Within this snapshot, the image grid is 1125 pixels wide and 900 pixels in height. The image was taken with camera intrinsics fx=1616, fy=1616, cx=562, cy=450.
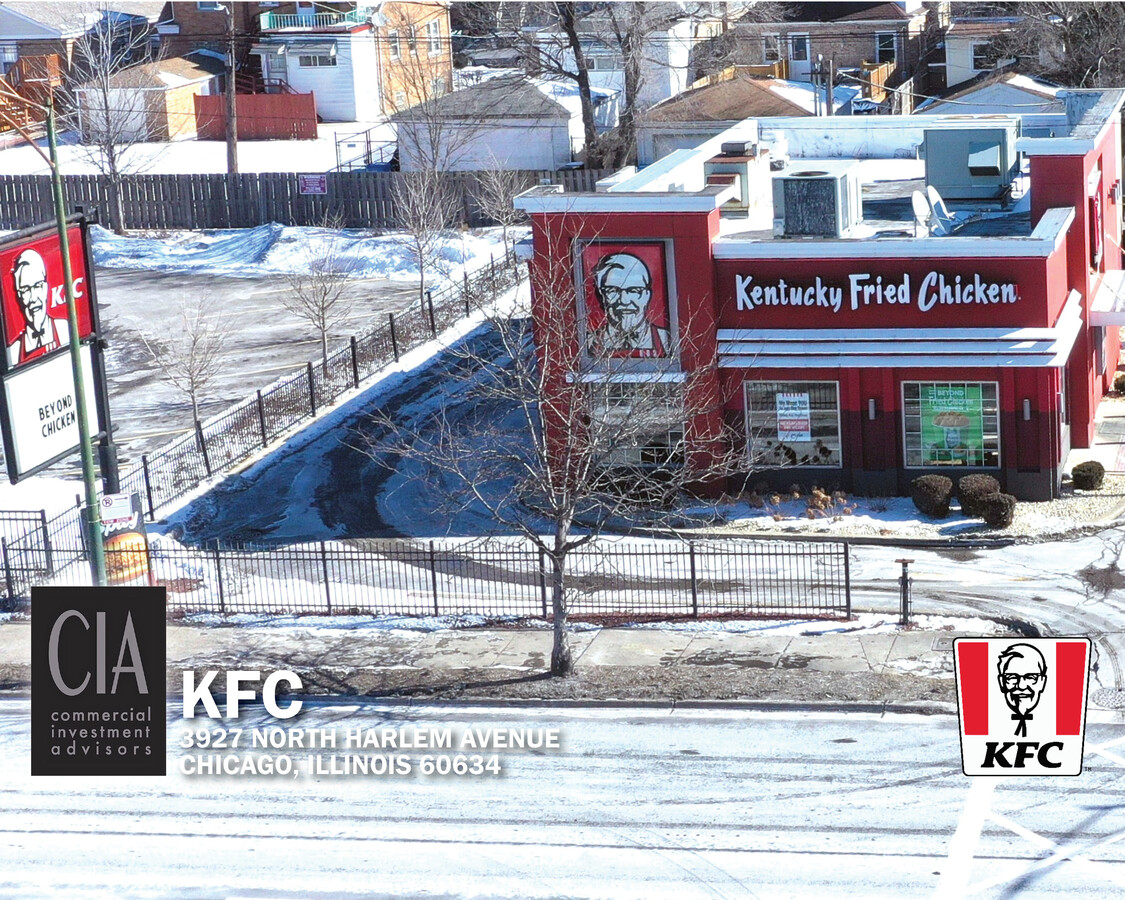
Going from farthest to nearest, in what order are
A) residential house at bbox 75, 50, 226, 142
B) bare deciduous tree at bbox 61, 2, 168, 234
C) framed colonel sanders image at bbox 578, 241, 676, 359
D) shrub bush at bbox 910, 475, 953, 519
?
residential house at bbox 75, 50, 226, 142 → bare deciduous tree at bbox 61, 2, 168, 234 → framed colonel sanders image at bbox 578, 241, 676, 359 → shrub bush at bbox 910, 475, 953, 519

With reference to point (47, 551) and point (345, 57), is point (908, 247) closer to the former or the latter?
point (47, 551)

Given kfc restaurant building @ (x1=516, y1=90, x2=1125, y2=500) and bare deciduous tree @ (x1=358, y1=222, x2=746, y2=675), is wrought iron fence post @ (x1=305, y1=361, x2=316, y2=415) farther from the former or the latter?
kfc restaurant building @ (x1=516, y1=90, x2=1125, y2=500)

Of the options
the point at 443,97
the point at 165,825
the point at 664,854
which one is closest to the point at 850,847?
the point at 664,854

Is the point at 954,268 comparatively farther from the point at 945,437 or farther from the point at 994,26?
the point at 994,26

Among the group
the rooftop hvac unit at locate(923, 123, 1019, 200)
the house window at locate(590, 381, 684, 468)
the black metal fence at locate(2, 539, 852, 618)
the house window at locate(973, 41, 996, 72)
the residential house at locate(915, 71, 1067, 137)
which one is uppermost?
the house window at locate(973, 41, 996, 72)

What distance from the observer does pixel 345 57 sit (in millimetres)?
76500

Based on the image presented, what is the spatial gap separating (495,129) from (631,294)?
3182cm

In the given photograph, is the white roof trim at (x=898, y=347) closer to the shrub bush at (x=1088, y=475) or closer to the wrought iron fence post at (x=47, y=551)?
the shrub bush at (x=1088, y=475)

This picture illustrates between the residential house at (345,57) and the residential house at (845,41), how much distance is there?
14.5 metres

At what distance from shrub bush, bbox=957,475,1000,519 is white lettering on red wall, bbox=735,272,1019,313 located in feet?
11.7

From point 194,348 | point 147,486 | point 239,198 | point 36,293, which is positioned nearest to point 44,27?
point 239,198

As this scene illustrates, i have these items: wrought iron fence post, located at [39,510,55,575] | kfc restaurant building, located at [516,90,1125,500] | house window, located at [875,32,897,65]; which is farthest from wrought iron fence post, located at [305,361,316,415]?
house window, located at [875,32,897,65]

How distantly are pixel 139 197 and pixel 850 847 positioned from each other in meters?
51.8

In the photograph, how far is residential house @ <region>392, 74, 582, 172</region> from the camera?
205 feet
